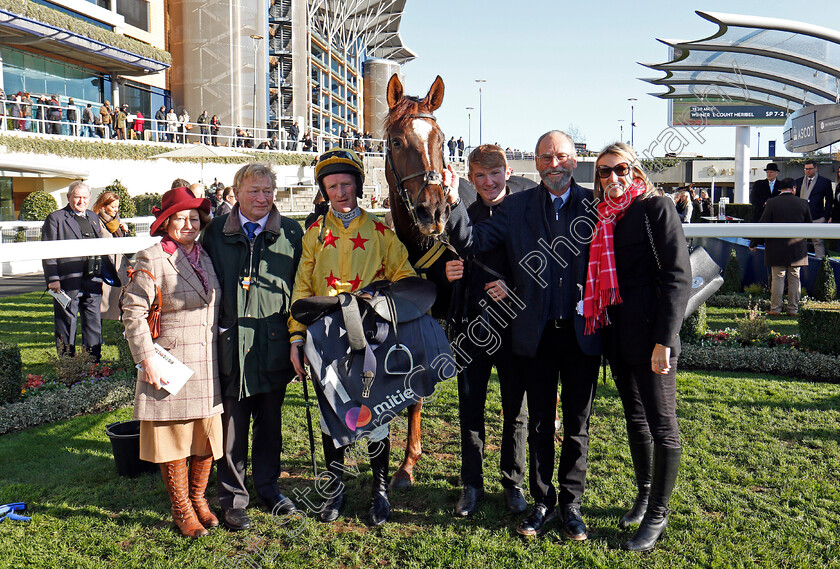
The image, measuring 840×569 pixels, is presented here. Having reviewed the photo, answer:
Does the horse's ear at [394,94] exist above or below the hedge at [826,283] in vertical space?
above

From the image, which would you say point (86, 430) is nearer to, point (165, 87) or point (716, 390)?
point (716, 390)

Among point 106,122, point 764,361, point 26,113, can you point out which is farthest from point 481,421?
point 106,122

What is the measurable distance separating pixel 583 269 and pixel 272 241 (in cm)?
174

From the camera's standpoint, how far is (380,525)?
3455 millimetres

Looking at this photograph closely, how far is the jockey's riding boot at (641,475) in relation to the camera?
10.8ft

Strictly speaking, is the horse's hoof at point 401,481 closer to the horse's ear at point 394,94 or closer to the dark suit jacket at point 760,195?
the horse's ear at point 394,94

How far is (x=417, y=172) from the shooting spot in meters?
3.11

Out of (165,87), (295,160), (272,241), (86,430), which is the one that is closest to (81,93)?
(165,87)

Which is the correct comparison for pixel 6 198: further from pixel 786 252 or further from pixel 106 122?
pixel 786 252

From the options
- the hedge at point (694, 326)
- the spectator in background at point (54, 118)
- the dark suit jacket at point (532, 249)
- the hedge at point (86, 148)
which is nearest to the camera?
the dark suit jacket at point (532, 249)

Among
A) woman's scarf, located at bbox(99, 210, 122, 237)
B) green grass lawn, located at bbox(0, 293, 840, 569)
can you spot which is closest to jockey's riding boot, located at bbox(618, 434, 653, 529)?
green grass lawn, located at bbox(0, 293, 840, 569)

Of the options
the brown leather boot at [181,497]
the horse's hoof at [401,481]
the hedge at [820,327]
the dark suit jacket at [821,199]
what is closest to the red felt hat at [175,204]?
the brown leather boot at [181,497]

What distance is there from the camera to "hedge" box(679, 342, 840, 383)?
614 centimetres

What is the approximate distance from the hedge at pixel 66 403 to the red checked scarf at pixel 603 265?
466 centimetres
